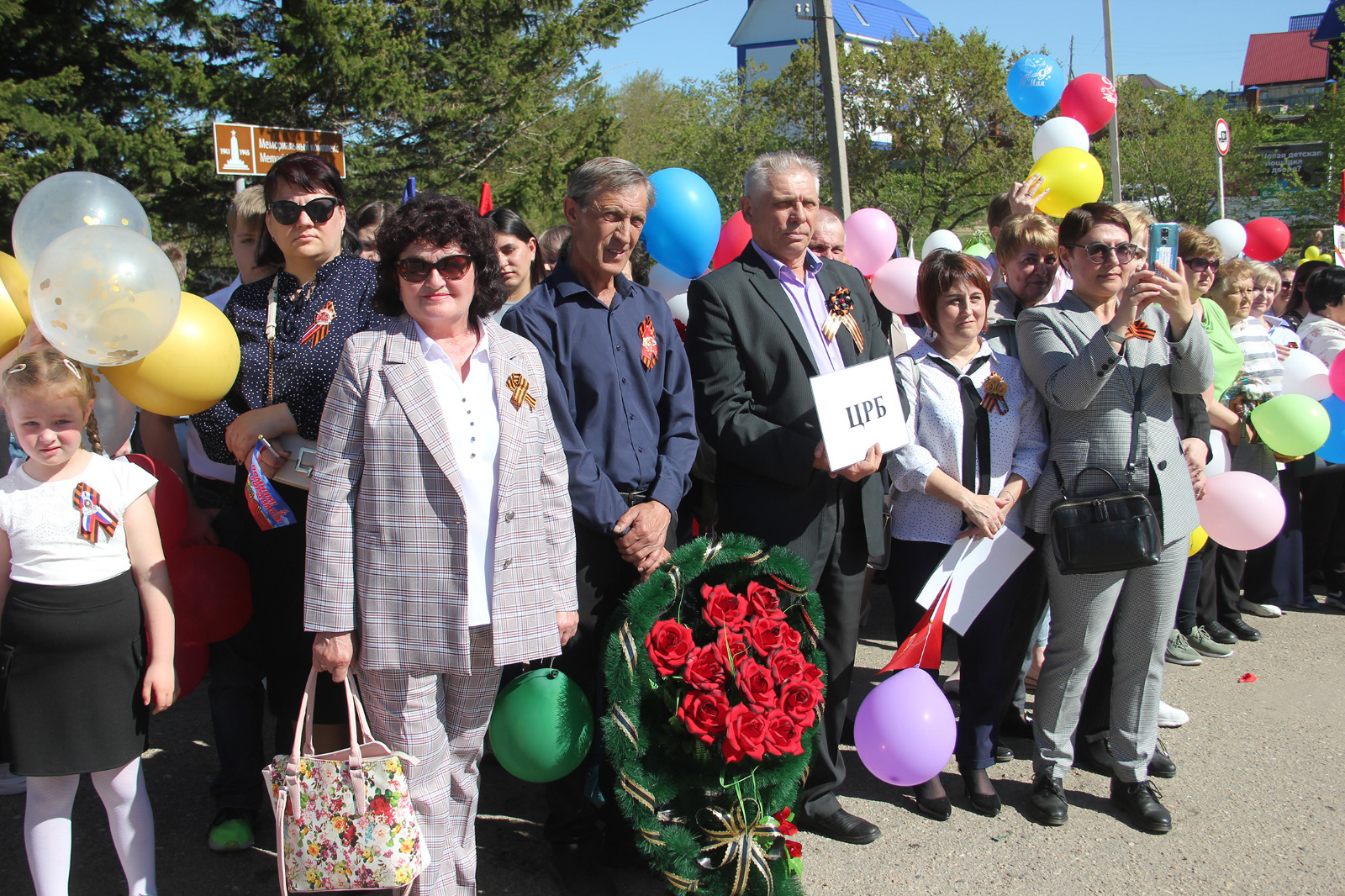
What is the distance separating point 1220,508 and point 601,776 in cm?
321

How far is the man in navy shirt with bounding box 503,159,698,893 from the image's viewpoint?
291 centimetres

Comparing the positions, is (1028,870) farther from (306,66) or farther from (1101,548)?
(306,66)

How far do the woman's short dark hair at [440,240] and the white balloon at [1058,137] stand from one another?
4865 millimetres

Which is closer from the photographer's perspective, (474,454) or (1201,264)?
(474,454)

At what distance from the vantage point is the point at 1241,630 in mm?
5238

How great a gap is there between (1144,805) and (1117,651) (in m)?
0.55

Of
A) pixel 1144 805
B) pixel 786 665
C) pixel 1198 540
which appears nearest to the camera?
pixel 786 665

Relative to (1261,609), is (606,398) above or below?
above

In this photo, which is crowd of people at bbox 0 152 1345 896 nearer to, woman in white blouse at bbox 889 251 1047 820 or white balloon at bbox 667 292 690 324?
woman in white blouse at bbox 889 251 1047 820

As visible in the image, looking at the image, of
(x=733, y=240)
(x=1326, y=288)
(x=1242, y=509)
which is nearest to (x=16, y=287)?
(x=733, y=240)

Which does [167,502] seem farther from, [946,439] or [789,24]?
[789,24]

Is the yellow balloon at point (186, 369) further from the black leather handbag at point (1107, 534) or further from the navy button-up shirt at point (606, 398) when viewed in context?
the black leather handbag at point (1107, 534)

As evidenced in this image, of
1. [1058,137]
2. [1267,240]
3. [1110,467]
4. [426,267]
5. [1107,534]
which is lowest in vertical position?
Result: [1107,534]

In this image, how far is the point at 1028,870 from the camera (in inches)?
120
